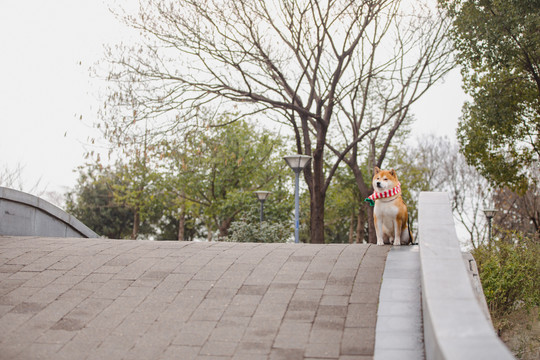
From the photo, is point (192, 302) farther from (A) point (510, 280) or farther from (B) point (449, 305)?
(A) point (510, 280)

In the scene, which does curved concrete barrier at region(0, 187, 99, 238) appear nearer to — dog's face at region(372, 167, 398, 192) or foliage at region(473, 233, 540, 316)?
dog's face at region(372, 167, 398, 192)

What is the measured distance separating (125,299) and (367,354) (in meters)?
3.06

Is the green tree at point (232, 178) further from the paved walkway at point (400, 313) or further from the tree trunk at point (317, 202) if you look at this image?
the paved walkway at point (400, 313)

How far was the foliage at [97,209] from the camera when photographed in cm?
3959

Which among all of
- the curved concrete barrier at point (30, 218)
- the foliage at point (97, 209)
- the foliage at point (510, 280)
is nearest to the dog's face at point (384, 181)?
the foliage at point (510, 280)

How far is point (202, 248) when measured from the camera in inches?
344

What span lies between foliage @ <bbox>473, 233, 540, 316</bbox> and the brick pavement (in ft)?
7.97

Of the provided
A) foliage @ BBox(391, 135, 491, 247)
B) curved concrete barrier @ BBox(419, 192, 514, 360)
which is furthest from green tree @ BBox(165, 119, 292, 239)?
curved concrete barrier @ BBox(419, 192, 514, 360)

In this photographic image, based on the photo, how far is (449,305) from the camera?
4098mm

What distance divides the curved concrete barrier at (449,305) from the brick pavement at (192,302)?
90 centimetres

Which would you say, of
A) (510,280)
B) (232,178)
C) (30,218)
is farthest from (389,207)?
(232,178)

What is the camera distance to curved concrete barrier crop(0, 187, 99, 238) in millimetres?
11633

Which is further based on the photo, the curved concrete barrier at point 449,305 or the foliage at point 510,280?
the foliage at point 510,280

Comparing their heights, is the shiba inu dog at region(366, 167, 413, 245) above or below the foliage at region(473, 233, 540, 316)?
above
